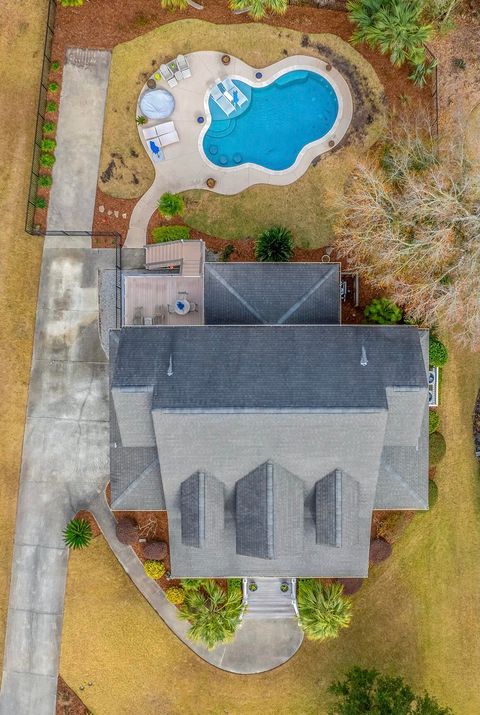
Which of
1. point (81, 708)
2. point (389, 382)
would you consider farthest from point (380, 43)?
point (81, 708)

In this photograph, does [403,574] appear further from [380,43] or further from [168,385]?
[380,43]

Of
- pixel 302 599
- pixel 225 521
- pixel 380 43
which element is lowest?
pixel 302 599

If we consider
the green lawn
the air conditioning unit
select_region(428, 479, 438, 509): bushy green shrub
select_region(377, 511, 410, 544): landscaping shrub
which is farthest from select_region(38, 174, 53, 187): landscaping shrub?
select_region(428, 479, 438, 509): bushy green shrub

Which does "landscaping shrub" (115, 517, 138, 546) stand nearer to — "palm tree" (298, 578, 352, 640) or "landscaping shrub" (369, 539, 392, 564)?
"palm tree" (298, 578, 352, 640)

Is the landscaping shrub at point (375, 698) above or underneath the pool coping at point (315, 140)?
underneath

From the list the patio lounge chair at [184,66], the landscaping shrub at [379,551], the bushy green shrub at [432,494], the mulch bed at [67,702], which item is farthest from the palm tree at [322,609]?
the patio lounge chair at [184,66]

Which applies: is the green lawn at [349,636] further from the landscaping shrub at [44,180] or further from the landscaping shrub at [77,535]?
the landscaping shrub at [44,180]
